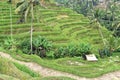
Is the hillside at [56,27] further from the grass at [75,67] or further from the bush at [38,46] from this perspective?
the grass at [75,67]

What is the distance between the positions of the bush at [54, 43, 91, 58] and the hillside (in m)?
2.45

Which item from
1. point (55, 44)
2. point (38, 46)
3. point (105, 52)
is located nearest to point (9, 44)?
point (38, 46)

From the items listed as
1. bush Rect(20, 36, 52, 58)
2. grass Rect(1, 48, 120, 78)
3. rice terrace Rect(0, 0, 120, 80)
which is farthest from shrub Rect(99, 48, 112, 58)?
grass Rect(1, 48, 120, 78)

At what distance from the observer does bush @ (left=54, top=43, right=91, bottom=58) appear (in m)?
38.0

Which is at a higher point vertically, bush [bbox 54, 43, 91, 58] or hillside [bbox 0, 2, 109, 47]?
hillside [bbox 0, 2, 109, 47]

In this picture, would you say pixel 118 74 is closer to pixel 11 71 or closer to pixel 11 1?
pixel 11 71

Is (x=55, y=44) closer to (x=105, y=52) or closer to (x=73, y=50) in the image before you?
(x=73, y=50)

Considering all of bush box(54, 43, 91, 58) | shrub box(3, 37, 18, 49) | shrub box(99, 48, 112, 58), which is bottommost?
shrub box(99, 48, 112, 58)

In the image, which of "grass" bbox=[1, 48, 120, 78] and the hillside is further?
the hillside

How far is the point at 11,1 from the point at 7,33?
34.7 ft

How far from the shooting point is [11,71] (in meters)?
14.9

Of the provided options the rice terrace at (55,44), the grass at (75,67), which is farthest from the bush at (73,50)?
the grass at (75,67)

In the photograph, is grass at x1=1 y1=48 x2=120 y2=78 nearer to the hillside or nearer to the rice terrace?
the rice terrace

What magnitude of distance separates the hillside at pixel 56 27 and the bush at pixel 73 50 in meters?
2.45
